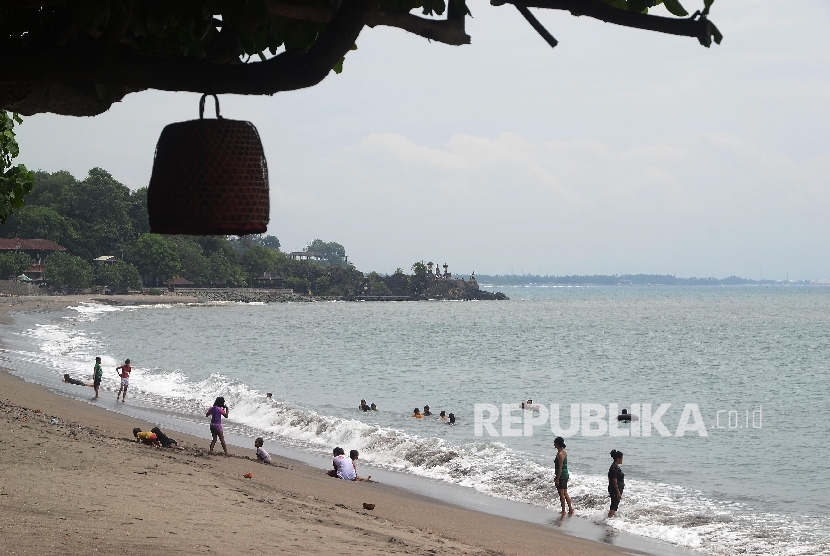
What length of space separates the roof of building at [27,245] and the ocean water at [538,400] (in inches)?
1531

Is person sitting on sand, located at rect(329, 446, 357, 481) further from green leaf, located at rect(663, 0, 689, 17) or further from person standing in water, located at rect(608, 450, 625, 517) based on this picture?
green leaf, located at rect(663, 0, 689, 17)

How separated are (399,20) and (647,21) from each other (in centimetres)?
80

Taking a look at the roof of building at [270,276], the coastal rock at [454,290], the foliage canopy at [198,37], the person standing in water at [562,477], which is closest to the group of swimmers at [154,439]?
the person standing in water at [562,477]

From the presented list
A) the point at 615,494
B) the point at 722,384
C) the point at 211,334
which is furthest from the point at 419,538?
the point at 211,334

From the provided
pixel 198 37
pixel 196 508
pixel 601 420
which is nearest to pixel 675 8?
pixel 198 37

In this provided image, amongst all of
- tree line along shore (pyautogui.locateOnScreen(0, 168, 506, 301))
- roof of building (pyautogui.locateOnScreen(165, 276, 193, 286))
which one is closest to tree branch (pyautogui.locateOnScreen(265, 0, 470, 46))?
tree line along shore (pyautogui.locateOnScreen(0, 168, 506, 301))

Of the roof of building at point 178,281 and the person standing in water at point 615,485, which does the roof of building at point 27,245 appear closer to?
the roof of building at point 178,281

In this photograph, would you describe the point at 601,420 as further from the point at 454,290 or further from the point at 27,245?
the point at 454,290

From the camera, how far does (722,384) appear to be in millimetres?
42594

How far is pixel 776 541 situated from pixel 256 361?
3610 centimetres

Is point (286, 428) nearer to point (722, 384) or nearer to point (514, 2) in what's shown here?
point (514, 2)

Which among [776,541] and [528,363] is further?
[528,363]

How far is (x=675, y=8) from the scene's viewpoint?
294 cm

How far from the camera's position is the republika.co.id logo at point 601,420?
82.9 feet
